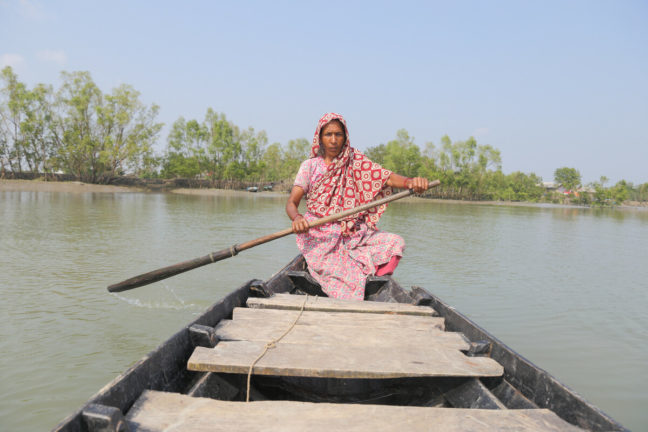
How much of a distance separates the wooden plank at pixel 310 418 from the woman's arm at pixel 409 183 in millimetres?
2088

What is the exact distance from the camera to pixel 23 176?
34.2 metres

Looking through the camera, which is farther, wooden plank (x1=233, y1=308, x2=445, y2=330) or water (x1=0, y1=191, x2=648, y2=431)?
water (x1=0, y1=191, x2=648, y2=431)

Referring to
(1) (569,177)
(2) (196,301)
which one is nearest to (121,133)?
(2) (196,301)

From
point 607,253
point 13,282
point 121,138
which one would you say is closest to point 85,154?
point 121,138

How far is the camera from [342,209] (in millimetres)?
3516

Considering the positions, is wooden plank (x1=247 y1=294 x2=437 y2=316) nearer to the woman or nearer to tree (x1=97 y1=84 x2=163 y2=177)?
the woman

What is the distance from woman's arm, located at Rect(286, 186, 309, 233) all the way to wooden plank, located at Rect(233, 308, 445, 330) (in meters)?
0.89

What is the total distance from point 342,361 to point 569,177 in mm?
73610

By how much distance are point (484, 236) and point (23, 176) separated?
3952 centimetres

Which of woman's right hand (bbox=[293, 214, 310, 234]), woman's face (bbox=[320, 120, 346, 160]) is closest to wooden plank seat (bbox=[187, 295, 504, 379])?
woman's right hand (bbox=[293, 214, 310, 234])

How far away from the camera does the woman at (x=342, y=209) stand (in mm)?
3312

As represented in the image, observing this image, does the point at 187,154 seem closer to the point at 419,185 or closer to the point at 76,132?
the point at 76,132

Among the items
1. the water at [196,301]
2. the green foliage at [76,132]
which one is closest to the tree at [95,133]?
the green foliage at [76,132]

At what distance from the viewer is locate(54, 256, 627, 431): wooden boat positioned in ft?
3.87
